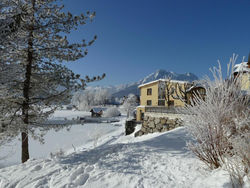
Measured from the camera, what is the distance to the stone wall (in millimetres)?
13531

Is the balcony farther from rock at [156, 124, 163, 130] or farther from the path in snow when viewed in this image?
the path in snow

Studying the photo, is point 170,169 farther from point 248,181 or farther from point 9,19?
point 9,19

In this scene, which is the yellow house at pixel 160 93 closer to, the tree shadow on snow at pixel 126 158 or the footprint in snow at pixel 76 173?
the tree shadow on snow at pixel 126 158

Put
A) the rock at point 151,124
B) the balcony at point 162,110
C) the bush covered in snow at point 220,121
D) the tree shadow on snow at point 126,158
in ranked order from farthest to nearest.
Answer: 1. the rock at point 151,124
2. the balcony at point 162,110
3. the tree shadow on snow at point 126,158
4. the bush covered in snow at point 220,121

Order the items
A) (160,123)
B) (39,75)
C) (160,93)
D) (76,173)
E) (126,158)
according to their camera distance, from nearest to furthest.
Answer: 1. (76,173)
2. (126,158)
3. (39,75)
4. (160,123)
5. (160,93)

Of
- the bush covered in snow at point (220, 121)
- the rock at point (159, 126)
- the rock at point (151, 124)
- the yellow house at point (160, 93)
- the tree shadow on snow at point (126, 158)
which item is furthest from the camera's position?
the yellow house at point (160, 93)

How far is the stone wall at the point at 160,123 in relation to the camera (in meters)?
13.5

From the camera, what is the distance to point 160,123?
1510 cm

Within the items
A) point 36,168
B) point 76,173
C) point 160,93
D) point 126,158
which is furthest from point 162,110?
point 36,168

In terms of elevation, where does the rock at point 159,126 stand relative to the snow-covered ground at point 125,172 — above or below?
below

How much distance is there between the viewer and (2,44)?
4.86 meters

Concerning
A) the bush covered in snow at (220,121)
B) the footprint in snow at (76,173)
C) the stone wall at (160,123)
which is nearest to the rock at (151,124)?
the stone wall at (160,123)

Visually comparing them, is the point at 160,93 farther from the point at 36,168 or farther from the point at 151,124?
the point at 36,168

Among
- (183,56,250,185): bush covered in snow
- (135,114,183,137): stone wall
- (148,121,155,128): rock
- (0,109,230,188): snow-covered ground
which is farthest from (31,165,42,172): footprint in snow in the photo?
(148,121,155,128): rock
